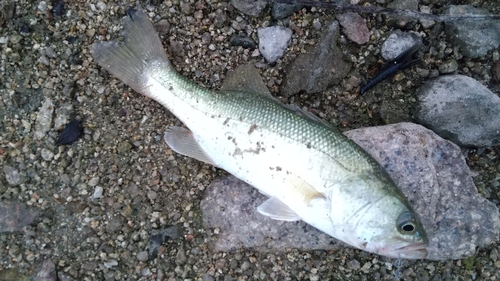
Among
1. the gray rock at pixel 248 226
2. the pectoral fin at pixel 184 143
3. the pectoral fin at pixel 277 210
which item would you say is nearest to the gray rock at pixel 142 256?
the gray rock at pixel 248 226

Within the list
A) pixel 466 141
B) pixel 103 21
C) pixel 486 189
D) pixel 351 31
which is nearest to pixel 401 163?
pixel 466 141

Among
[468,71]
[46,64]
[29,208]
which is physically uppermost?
[46,64]

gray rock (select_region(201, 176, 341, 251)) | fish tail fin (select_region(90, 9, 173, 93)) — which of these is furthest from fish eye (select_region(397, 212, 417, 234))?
fish tail fin (select_region(90, 9, 173, 93))

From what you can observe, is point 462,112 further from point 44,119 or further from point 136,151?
point 44,119

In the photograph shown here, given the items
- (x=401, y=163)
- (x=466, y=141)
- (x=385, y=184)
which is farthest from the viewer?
(x=466, y=141)

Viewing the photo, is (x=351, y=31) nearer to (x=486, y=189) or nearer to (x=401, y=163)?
(x=401, y=163)

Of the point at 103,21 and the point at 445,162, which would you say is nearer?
the point at 445,162

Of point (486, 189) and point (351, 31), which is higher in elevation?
point (351, 31)
